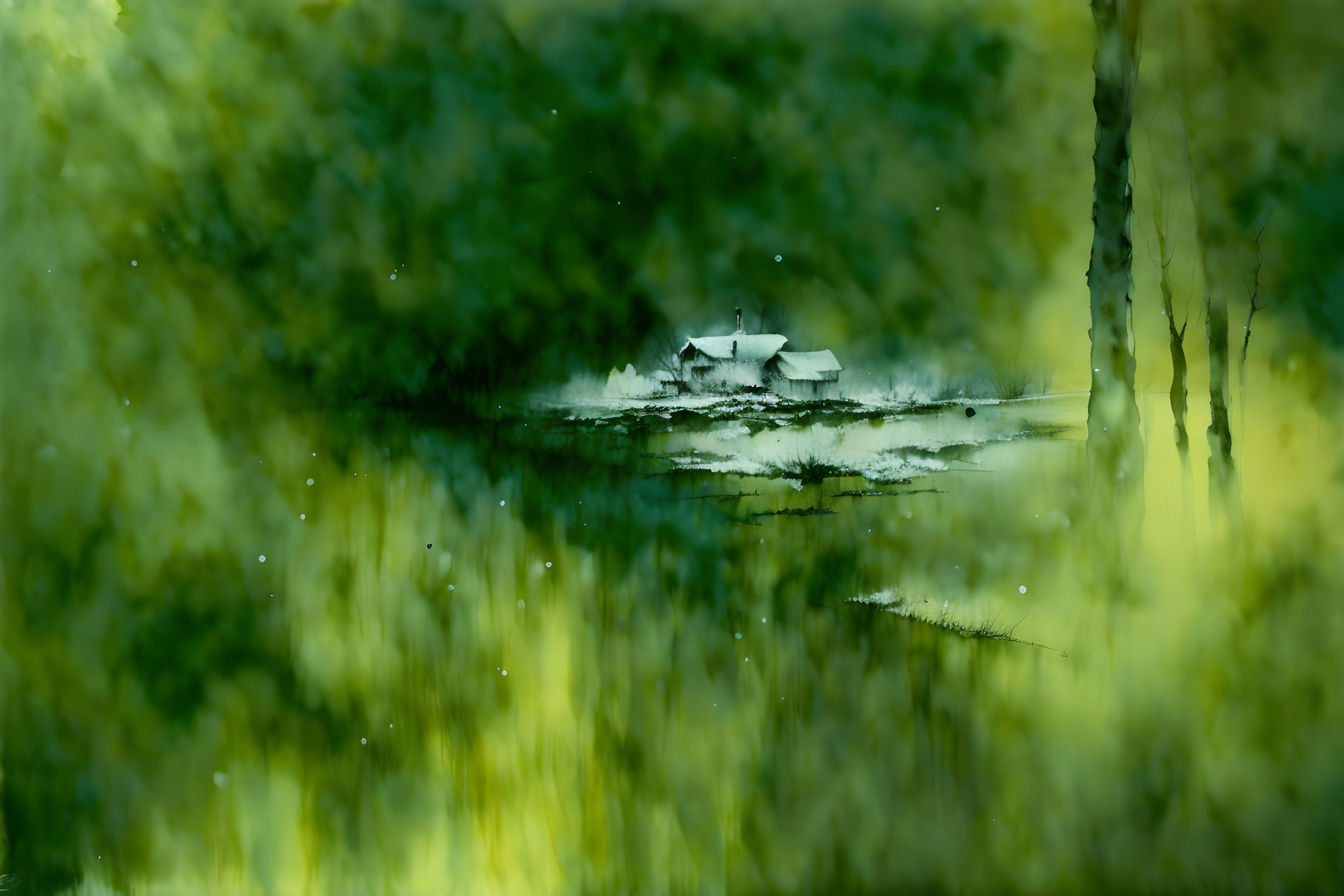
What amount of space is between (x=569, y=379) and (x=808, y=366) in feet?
1.69

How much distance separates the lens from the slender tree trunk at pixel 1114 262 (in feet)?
6.36

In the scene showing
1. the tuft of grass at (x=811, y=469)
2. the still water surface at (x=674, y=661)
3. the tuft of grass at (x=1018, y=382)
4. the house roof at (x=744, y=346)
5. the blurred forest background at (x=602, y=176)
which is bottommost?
the still water surface at (x=674, y=661)

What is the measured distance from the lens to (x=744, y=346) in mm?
1951

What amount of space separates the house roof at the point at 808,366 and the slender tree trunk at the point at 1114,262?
21.6 inches

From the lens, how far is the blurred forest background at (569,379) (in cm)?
195

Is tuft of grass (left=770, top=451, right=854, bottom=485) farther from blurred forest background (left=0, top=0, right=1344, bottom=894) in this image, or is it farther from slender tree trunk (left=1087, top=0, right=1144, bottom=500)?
slender tree trunk (left=1087, top=0, right=1144, bottom=500)

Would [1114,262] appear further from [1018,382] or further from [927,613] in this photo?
[927,613]

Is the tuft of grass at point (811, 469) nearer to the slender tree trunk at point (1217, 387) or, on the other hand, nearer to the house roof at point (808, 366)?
the house roof at point (808, 366)

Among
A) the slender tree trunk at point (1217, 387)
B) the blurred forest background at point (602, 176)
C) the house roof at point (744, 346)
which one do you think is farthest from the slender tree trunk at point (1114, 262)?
the house roof at point (744, 346)

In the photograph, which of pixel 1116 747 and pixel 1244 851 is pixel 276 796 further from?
pixel 1244 851

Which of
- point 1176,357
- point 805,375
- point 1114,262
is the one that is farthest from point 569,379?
point 1176,357

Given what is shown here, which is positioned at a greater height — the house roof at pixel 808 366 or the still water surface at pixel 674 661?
the house roof at pixel 808 366

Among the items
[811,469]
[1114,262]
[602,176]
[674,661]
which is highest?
[602,176]

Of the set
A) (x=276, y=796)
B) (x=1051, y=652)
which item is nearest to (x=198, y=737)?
(x=276, y=796)
